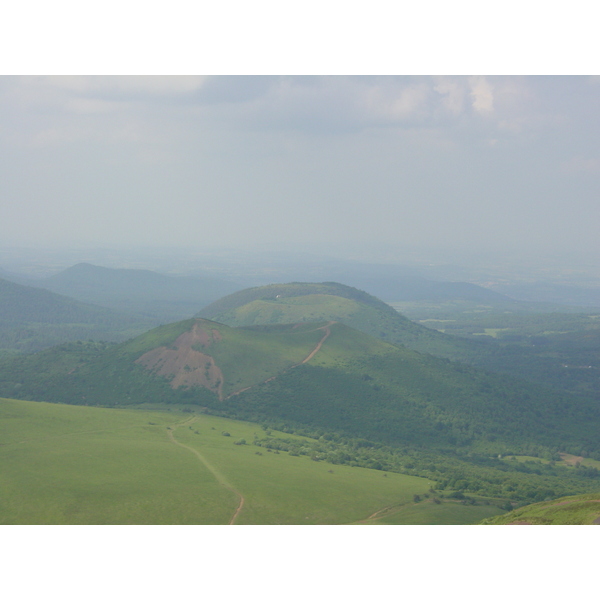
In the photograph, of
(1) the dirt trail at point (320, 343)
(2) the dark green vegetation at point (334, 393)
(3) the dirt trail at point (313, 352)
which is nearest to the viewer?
(2) the dark green vegetation at point (334, 393)

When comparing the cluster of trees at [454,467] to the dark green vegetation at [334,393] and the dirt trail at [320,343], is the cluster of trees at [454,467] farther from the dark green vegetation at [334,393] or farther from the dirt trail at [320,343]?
the dirt trail at [320,343]

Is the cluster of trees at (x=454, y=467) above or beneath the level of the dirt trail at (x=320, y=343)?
beneath

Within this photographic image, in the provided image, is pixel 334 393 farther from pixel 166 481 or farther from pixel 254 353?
pixel 166 481

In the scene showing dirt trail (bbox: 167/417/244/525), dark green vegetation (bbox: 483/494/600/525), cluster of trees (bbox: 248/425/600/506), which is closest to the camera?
dark green vegetation (bbox: 483/494/600/525)

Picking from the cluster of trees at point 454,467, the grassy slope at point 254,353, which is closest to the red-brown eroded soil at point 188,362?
the grassy slope at point 254,353

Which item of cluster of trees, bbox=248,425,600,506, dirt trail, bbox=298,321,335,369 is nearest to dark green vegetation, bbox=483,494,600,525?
cluster of trees, bbox=248,425,600,506

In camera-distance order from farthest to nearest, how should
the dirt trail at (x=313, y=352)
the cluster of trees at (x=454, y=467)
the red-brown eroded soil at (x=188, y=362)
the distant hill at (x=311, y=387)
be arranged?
the dirt trail at (x=313, y=352), the red-brown eroded soil at (x=188, y=362), the distant hill at (x=311, y=387), the cluster of trees at (x=454, y=467)

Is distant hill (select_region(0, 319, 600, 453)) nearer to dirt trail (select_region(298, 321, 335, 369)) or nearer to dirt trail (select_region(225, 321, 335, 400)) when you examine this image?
dirt trail (select_region(225, 321, 335, 400))

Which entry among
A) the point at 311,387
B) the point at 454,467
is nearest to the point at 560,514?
the point at 454,467
